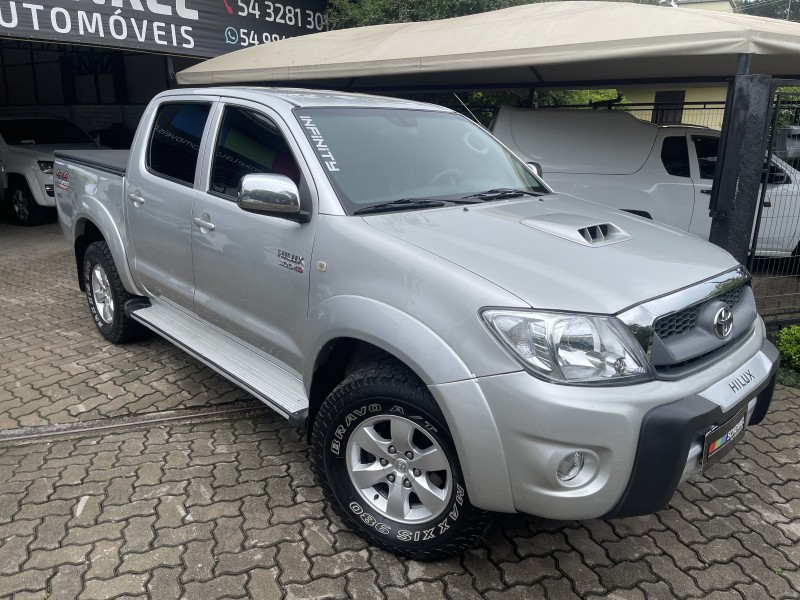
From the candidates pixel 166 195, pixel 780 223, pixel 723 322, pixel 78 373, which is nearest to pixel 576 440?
pixel 723 322

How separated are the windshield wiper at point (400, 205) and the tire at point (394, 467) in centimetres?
70

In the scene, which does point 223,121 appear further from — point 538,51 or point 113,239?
point 538,51

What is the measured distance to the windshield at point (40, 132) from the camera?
35.1 feet

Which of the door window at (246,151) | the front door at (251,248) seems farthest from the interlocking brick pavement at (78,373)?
the door window at (246,151)

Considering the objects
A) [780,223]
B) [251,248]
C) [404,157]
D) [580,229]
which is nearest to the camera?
[580,229]

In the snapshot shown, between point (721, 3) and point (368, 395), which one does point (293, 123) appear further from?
point (721, 3)

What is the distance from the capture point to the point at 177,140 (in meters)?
4.02

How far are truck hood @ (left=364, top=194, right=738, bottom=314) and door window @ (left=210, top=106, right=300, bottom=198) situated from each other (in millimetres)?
704

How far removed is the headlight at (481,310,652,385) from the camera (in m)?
2.18

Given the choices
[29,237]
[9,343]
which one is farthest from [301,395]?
[29,237]

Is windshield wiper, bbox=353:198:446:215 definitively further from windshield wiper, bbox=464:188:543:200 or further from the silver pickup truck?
windshield wiper, bbox=464:188:543:200

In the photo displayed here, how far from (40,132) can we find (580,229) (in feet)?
36.2

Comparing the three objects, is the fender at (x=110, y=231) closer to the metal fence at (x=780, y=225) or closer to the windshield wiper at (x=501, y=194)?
the windshield wiper at (x=501, y=194)

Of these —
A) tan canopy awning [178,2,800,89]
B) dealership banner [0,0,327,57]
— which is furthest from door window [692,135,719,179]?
dealership banner [0,0,327,57]
